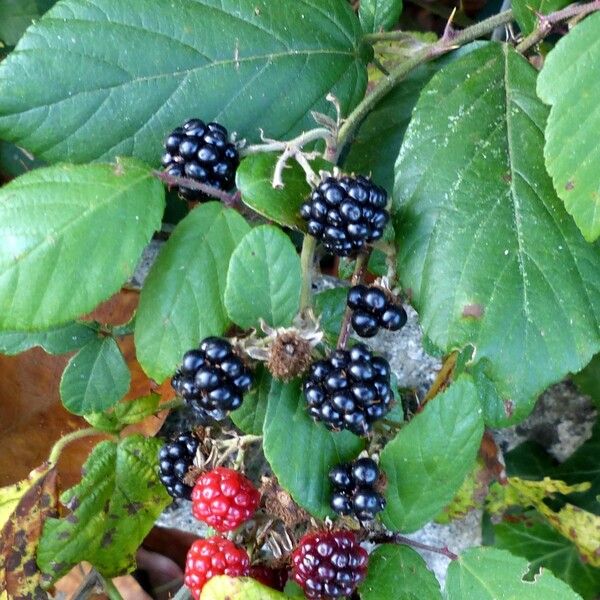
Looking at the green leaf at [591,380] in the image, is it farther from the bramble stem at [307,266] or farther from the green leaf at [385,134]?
the bramble stem at [307,266]

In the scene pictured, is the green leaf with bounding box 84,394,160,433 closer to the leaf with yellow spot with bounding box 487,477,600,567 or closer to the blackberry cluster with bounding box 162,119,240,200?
the blackberry cluster with bounding box 162,119,240,200

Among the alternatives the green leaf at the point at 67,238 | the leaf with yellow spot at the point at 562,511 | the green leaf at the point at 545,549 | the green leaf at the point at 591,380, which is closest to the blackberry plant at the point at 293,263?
the green leaf at the point at 67,238

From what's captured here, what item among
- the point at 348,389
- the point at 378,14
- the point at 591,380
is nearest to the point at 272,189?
the point at 348,389

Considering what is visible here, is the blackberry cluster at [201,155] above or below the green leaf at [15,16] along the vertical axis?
above

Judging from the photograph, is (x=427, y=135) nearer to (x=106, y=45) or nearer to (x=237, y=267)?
(x=237, y=267)

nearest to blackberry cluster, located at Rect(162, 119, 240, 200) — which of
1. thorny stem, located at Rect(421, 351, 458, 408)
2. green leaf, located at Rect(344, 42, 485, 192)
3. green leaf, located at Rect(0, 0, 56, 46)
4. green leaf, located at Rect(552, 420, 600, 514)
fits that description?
green leaf, located at Rect(344, 42, 485, 192)

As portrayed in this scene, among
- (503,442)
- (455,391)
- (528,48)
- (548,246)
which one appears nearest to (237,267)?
(455,391)

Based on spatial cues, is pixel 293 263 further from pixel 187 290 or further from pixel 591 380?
pixel 591 380
